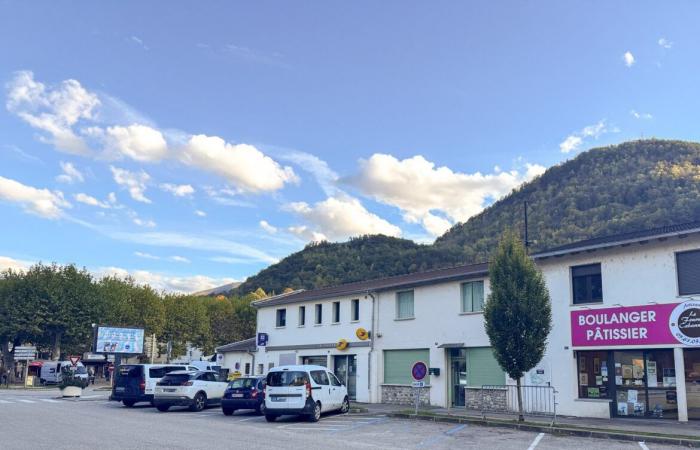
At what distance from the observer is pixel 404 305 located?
28109 mm

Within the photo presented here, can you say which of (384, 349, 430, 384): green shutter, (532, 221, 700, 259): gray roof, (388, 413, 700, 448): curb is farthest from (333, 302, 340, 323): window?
(532, 221, 700, 259): gray roof

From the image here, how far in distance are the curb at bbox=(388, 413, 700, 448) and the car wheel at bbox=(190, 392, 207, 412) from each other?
834 centimetres

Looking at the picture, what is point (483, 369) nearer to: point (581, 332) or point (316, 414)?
point (581, 332)

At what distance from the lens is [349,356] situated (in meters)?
30.3

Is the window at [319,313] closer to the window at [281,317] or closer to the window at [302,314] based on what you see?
the window at [302,314]

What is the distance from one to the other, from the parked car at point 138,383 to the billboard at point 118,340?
11.0 metres

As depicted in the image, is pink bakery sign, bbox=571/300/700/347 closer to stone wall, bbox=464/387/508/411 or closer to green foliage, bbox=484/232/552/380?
green foliage, bbox=484/232/552/380

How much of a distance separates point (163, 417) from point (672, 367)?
53.9 ft

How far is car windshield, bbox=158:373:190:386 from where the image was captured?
2317 cm

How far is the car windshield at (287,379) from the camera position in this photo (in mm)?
19344

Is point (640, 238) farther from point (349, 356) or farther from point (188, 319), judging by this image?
point (188, 319)

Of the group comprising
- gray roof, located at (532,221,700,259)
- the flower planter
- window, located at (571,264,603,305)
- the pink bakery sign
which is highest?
gray roof, located at (532,221,700,259)

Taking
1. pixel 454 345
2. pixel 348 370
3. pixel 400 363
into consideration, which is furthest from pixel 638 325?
pixel 348 370

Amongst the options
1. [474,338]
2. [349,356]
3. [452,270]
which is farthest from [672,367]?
[349,356]
